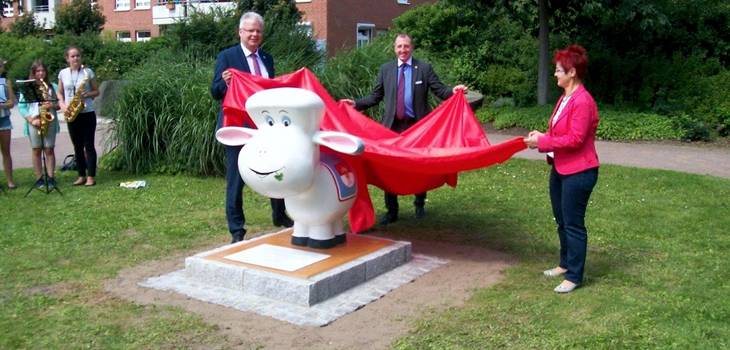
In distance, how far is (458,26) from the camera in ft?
65.1

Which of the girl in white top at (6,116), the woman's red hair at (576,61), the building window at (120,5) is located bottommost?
the girl in white top at (6,116)

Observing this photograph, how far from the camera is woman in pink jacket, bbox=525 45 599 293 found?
520 centimetres

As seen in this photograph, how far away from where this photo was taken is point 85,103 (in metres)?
9.98

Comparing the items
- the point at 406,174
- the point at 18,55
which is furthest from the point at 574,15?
the point at 18,55

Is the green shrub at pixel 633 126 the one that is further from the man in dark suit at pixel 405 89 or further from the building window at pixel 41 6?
the building window at pixel 41 6

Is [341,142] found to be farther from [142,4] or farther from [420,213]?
[142,4]

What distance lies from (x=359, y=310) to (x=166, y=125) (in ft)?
22.9

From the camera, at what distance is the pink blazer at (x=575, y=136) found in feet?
17.0

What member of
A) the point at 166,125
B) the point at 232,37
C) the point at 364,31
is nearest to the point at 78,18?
the point at 364,31

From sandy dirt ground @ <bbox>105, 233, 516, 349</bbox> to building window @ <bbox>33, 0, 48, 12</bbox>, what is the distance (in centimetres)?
4669

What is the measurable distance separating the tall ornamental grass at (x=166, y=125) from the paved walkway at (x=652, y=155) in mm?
1074

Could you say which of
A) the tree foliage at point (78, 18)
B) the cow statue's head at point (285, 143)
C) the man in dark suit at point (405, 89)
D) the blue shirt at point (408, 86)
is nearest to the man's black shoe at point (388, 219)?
the man in dark suit at point (405, 89)

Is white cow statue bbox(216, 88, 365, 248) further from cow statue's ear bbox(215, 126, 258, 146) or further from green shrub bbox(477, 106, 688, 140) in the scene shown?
green shrub bbox(477, 106, 688, 140)

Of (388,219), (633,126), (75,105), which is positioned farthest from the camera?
(633,126)
